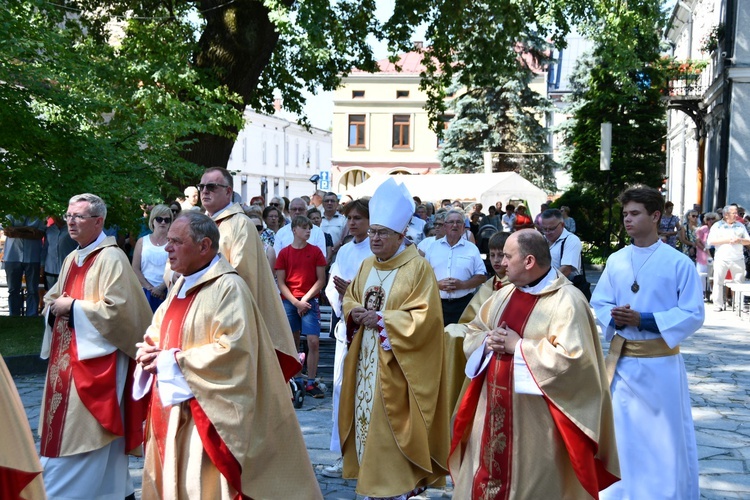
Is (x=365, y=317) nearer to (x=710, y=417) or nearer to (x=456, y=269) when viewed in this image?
(x=456, y=269)

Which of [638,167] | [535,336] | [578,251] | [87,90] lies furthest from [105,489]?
[638,167]

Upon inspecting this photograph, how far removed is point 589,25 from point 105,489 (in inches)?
557

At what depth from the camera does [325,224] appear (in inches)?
520

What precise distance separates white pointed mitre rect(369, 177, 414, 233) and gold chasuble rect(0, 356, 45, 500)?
3.39m

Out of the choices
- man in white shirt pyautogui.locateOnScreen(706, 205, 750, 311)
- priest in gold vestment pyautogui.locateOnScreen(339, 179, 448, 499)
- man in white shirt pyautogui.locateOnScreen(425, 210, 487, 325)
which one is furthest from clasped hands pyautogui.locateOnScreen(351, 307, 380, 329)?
man in white shirt pyautogui.locateOnScreen(706, 205, 750, 311)

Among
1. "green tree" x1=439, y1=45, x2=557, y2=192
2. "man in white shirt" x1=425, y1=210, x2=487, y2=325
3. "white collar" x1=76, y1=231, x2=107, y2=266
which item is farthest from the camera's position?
"green tree" x1=439, y1=45, x2=557, y2=192

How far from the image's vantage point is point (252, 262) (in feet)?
22.1

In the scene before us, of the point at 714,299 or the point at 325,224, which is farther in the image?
the point at 714,299

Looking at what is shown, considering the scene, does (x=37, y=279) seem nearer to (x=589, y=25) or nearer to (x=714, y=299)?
(x=589, y=25)

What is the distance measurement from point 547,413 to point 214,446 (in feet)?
5.36

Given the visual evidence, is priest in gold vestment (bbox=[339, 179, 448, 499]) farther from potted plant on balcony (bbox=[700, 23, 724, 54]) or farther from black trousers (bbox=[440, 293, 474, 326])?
potted plant on balcony (bbox=[700, 23, 724, 54])

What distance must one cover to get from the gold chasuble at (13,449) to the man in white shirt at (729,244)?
52.0 ft

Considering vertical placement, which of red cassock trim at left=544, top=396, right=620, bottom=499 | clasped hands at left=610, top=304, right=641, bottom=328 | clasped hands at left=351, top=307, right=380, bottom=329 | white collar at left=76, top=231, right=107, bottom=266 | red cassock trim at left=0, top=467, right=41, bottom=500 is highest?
white collar at left=76, top=231, right=107, bottom=266

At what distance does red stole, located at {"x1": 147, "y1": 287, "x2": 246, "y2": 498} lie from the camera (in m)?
4.62
